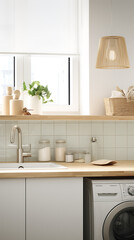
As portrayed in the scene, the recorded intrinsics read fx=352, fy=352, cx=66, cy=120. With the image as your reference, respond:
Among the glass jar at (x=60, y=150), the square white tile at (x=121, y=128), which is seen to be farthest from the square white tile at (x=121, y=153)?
the glass jar at (x=60, y=150)

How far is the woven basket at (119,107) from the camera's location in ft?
10.2

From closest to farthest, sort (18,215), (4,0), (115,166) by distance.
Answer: (18,215) → (115,166) → (4,0)

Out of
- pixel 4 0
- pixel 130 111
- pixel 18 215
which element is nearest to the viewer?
pixel 18 215

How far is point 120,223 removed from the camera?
271 centimetres

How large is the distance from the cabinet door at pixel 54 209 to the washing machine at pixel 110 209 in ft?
0.32

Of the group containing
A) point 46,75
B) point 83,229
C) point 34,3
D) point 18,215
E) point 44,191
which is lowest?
point 83,229

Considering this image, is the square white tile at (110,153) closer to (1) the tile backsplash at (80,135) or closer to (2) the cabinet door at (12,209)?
(1) the tile backsplash at (80,135)

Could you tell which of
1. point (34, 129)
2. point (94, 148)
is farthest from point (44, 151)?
point (94, 148)

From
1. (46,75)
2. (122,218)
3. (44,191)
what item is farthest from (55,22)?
(122,218)

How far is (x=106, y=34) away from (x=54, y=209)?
1699 millimetres

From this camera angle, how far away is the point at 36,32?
3.45 metres

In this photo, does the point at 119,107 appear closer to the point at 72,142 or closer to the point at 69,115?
the point at 69,115

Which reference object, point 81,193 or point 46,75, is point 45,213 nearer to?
point 81,193

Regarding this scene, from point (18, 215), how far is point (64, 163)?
0.71 m
